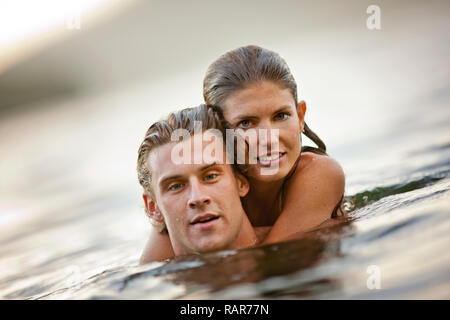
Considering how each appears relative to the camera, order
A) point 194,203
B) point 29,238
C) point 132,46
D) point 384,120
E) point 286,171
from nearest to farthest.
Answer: point 194,203 < point 286,171 < point 29,238 < point 384,120 < point 132,46

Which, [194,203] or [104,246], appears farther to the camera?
[104,246]

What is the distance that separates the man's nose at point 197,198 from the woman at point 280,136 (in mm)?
601

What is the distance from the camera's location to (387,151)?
25.9 feet

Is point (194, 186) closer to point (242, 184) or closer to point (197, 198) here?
point (197, 198)

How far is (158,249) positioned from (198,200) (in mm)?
822

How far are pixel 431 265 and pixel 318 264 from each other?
57 centimetres

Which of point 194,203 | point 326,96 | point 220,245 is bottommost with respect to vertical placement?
point 220,245

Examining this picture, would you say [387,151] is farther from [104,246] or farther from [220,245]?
[220,245]

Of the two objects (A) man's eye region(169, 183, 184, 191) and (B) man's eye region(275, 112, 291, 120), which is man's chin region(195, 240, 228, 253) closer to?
(A) man's eye region(169, 183, 184, 191)

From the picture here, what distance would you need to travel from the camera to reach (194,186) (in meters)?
3.76

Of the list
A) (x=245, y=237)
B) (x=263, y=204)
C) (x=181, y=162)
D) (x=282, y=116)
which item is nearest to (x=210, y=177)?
(x=181, y=162)

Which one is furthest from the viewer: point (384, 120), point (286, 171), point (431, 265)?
point (384, 120)
